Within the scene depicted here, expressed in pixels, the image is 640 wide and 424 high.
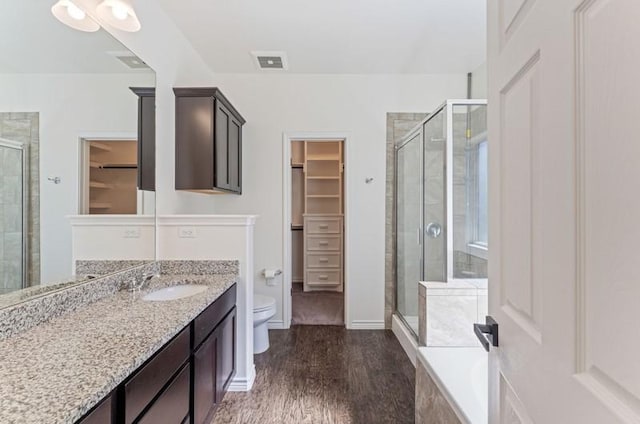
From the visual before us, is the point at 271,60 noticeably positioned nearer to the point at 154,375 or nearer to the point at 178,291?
the point at 178,291

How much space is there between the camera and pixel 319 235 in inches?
196

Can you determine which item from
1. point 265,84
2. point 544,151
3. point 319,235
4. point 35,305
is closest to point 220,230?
point 35,305

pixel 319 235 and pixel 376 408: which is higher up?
pixel 319 235

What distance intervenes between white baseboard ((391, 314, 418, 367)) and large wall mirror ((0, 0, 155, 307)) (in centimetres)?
217

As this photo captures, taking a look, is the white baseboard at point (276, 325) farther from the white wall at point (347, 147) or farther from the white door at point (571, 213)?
the white door at point (571, 213)

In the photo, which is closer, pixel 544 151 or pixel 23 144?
pixel 544 151

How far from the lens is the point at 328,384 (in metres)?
2.40

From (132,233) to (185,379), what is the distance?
1029 millimetres

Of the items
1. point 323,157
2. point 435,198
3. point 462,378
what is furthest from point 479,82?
point 462,378

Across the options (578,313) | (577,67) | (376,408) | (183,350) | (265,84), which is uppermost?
(265,84)

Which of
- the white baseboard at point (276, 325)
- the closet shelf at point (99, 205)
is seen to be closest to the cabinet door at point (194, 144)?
the closet shelf at point (99, 205)

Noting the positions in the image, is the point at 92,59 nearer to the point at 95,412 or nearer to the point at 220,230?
the point at 220,230

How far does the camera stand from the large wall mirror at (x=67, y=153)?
1.30 m

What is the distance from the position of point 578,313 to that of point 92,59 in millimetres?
2232
